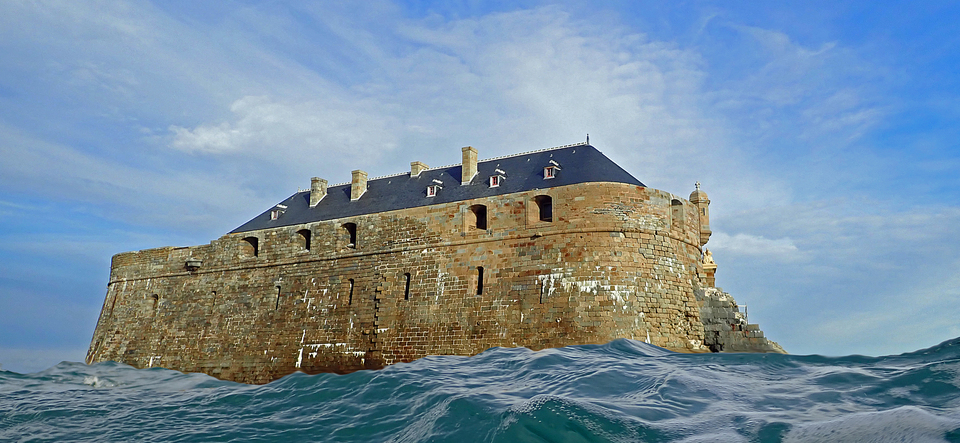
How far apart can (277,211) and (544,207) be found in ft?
39.8

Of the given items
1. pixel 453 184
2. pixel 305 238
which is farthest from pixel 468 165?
pixel 305 238

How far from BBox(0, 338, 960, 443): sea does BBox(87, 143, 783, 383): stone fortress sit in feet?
24.2

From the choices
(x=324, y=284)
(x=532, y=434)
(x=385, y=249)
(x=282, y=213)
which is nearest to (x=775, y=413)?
(x=532, y=434)

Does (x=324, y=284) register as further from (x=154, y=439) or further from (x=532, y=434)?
(x=532, y=434)

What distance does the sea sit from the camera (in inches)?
263

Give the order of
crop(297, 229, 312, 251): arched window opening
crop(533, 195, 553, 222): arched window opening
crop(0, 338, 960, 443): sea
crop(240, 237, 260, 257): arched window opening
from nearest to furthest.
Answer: crop(0, 338, 960, 443): sea, crop(533, 195, 553, 222): arched window opening, crop(297, 229, 312, 251): arched window opening, crop(240, 237, 260, 257): arched window opening

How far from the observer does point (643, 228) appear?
19938 mm

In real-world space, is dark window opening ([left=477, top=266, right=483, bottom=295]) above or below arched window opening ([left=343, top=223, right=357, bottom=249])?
below

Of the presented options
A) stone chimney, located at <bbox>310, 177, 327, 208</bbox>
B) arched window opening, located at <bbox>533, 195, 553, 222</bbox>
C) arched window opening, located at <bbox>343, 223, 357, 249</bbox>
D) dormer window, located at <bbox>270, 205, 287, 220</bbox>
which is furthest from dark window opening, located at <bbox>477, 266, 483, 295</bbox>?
dormer window, located at <bbox>270, 205, 287, 220</bbox>

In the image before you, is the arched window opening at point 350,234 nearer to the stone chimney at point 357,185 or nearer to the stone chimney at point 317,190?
the stone chimney at point 357,185

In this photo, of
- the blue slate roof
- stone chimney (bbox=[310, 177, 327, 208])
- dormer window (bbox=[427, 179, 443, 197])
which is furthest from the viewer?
stone chimney (bbox=[310, 177, 327, 208])

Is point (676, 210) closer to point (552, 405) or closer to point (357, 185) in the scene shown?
point (357, 185)

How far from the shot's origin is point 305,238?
25453 millimetres

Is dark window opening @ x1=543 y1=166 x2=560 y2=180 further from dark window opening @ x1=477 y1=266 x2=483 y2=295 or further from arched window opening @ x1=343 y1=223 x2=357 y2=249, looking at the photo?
arched window opening @ x1=343 y1=223 x2=357 y2=249
